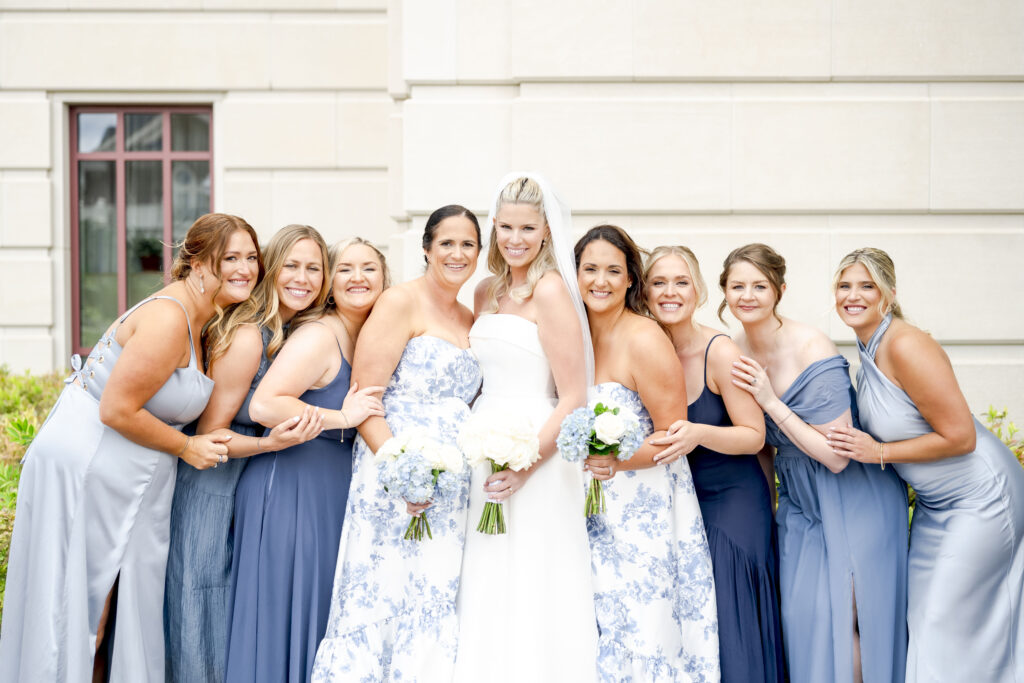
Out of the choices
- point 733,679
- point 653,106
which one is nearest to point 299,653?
point 733,679

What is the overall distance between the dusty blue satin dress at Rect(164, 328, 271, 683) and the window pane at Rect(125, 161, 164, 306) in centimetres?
546

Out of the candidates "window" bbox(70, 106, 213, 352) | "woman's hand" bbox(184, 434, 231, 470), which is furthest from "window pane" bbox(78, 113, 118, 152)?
"woman's hand" bbox(184, 434, 231, 470)

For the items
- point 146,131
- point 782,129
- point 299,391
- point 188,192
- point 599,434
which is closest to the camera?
point 599,434

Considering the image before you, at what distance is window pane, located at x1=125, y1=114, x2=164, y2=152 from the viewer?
8.70 m

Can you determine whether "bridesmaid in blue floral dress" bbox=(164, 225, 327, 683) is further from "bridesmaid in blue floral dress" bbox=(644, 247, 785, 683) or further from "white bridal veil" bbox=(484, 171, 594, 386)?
"bridesmaid in blue floral dress" bbox=(644, 247, 785, 683)

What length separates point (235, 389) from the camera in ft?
12.9

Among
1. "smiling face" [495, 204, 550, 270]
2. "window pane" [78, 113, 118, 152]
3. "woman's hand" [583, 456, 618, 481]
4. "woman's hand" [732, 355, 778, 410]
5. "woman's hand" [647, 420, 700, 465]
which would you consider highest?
"window pane" [78, 113, 118, 152]

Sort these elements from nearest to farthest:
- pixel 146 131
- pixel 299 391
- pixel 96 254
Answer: pixel 299 391 → pixel 146 131 → pixel 96 254

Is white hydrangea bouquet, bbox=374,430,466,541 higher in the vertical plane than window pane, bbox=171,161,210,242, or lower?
lower

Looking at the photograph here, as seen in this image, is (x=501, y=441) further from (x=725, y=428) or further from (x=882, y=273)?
(x=882, y=273)

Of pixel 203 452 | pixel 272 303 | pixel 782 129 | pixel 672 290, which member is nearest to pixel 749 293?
pixel 672 290

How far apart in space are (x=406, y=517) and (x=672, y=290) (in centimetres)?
179

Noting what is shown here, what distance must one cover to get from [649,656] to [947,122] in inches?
173

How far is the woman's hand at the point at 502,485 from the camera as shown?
3734mm
